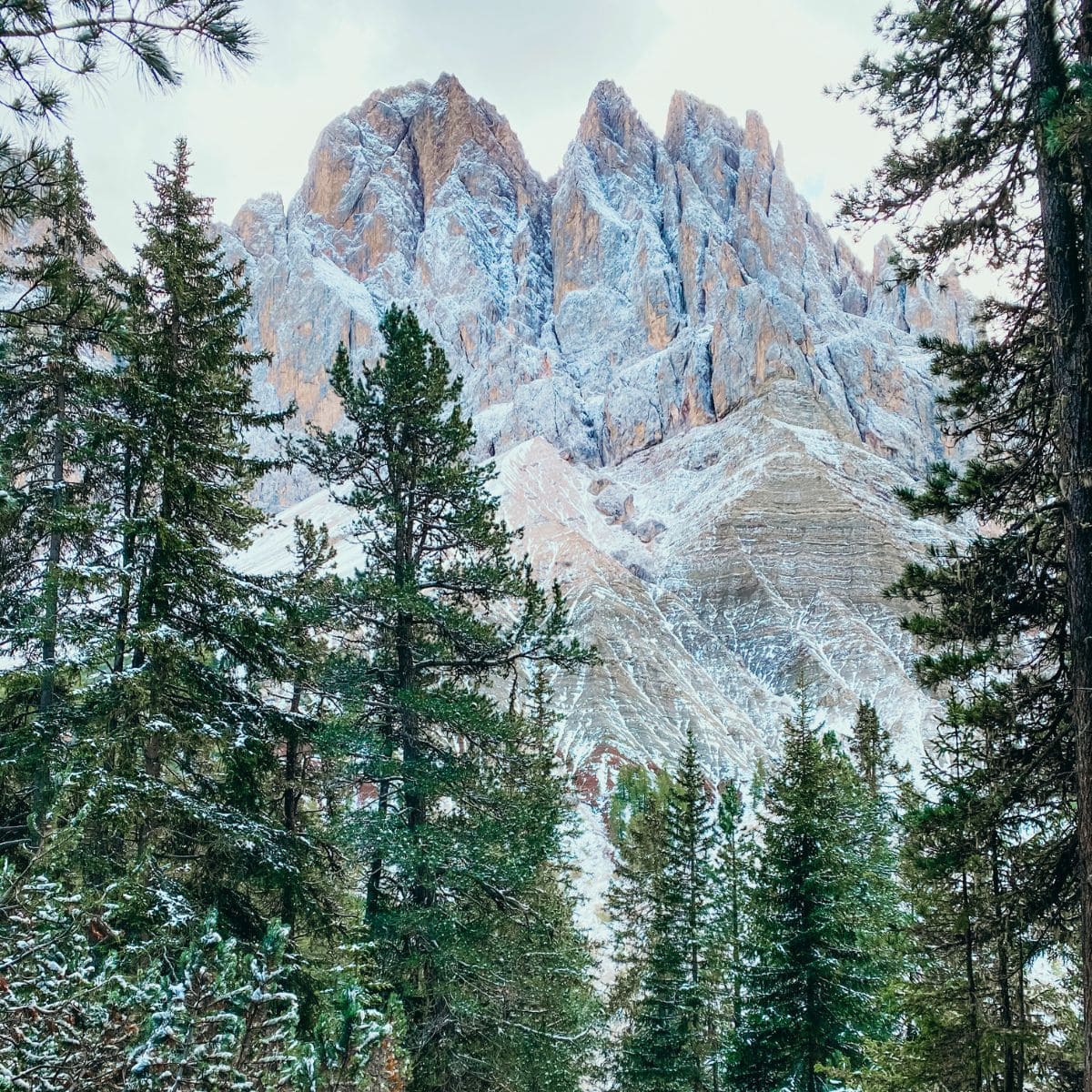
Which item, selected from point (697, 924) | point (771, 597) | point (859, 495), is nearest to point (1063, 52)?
point (697, 924)

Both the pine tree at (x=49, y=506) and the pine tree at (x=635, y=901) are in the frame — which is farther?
the pine tree at (x=635, y=901)

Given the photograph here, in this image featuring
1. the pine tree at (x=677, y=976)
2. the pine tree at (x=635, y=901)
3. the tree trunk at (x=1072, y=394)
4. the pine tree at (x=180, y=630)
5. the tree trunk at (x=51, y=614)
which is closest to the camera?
the tree trunk at (x=1072, y=394)

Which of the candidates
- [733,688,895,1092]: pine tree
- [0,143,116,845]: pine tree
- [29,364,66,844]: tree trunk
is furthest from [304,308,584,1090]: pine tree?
[733,688,895,1092]: pine tree

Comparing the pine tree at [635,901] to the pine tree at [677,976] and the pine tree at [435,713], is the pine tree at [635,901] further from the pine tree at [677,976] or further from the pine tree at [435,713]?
the pine tree at [435,713]

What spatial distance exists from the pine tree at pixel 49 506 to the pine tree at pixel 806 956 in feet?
37.2

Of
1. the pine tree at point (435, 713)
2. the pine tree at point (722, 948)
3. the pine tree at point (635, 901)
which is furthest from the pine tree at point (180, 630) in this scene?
the pine tree at point (635, 901)

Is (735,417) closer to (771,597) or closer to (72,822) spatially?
(771,597)

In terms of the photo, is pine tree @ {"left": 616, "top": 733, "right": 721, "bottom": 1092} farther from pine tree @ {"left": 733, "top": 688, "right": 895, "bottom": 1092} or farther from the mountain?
the mountain

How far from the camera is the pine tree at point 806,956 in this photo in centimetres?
1309

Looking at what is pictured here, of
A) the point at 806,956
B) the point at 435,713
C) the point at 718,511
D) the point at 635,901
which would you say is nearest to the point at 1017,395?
the point at 435,713

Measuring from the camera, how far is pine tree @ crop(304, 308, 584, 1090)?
10.3 m

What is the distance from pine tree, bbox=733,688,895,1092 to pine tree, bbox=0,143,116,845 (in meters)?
11.3

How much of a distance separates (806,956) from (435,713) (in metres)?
7.84

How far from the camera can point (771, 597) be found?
132 meters
